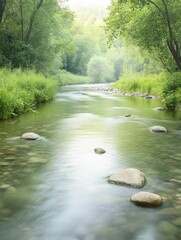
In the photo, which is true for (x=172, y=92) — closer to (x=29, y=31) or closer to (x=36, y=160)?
(x=36, y=160)

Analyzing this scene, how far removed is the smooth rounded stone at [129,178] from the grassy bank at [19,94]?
655 cm

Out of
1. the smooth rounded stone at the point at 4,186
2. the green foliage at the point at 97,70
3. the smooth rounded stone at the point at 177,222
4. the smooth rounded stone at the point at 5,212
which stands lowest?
the smooth rounded stone at the point at 5,212

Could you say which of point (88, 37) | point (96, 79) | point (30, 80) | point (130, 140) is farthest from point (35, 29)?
point (88, 37)

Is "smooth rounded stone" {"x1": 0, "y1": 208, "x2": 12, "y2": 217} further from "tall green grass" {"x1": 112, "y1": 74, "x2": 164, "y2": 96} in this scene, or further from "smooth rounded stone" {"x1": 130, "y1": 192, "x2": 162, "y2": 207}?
"tall green grass" {"x1": 112, "y1": 74, "x2": 164, "y2": 96}

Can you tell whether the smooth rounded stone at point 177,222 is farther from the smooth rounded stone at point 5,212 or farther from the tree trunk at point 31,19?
the tree trunk at point 31,19

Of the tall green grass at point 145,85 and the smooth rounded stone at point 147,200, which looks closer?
the smooth rounded stone at point 147,200

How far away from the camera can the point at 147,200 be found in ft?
13.5

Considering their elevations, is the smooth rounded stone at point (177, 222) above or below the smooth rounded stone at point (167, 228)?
above

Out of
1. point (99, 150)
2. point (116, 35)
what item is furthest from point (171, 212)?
point (116, 35)

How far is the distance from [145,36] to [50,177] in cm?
1294

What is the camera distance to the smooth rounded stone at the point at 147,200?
4.10 meters

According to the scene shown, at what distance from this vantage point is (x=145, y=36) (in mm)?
16453

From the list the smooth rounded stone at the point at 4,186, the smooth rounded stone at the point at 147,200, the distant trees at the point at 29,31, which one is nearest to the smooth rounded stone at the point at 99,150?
the smooth rounded stone at the point at 4,186

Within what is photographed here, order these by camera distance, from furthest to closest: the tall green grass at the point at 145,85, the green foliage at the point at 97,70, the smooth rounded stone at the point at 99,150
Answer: the green foliage at the point at 97,70 → the tall green grass at the point at 145,85 → the smooth rounded stone at the point at 99,150
